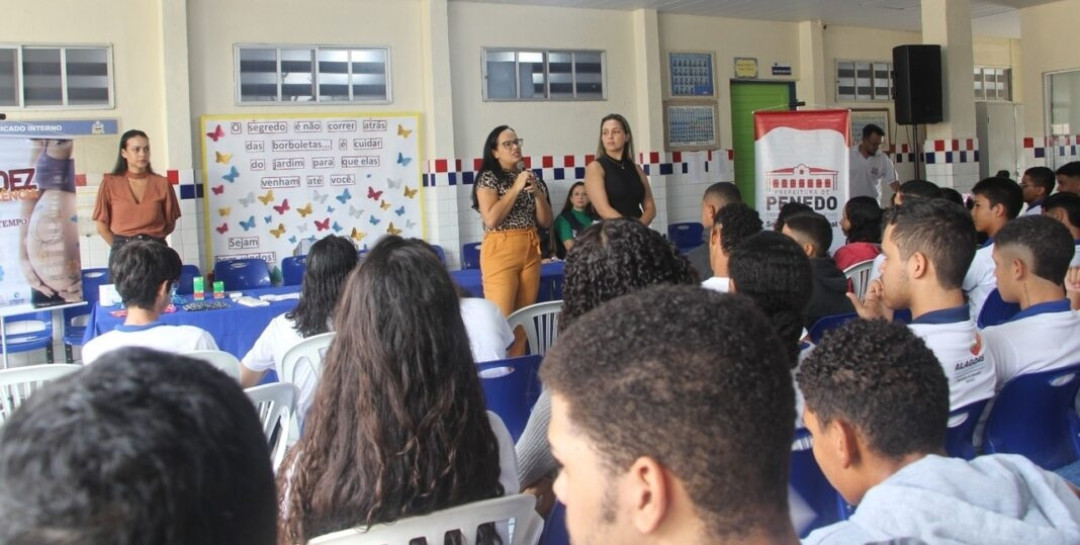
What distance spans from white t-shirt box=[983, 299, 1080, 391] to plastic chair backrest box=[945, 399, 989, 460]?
0.24 m

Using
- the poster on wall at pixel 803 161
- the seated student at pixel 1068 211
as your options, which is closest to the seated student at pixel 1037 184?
the poster on wall at pixel 803 161

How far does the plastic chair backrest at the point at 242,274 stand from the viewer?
677cm

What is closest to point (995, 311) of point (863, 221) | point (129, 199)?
point (863, 221)

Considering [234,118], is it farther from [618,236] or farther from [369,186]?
[618,236]

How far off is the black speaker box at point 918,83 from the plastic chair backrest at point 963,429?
6.87m

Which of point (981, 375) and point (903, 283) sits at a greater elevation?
point (903, 283)

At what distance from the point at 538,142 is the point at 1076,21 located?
221 inches

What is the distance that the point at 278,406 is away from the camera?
2.66 m

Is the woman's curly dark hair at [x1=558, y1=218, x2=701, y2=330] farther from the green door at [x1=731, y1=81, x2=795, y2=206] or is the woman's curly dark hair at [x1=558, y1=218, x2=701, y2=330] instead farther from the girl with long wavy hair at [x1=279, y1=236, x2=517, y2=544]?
the green door at [x1=731, y1=81, x2=795, y2=206]

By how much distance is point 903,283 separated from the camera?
2795 millimetres

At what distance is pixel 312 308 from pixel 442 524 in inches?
73.5

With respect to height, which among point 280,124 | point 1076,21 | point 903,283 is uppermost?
point 1076,21

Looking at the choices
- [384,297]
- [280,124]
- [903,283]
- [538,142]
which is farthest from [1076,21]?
[384,297]

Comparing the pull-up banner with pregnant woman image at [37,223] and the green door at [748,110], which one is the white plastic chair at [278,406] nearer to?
the pull-up banner with pregnant woman image at [37,223]
